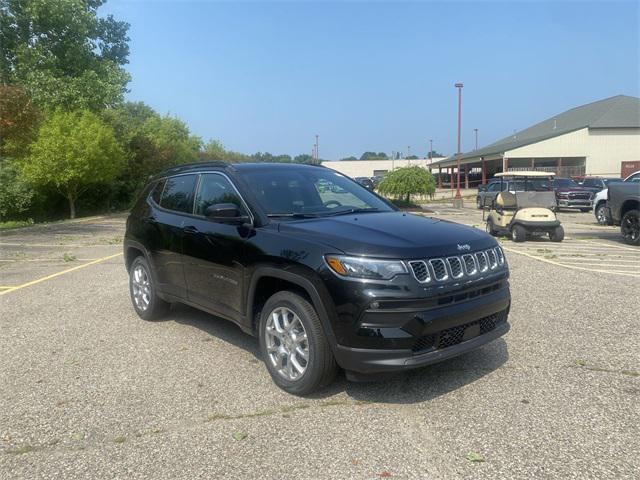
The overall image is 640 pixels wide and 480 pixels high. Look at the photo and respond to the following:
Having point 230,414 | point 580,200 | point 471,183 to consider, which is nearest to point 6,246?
point 230,414

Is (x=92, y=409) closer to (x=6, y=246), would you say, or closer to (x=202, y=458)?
(x=202, y=458)

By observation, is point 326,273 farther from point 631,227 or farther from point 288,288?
point 631,227

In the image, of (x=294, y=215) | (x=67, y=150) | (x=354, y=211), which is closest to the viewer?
(x=294, y=215)

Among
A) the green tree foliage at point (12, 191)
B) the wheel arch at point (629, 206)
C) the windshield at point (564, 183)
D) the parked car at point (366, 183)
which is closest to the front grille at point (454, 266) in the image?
the parked car at point (366, 183)

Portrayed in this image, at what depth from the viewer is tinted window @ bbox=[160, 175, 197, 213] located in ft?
18.7

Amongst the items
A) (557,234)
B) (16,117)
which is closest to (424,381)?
(557,234)

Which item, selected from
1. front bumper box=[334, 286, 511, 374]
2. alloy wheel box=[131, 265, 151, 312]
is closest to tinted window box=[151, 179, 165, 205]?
alloy wheel box=[131, 265, 151, 312]

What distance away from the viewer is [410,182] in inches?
1121

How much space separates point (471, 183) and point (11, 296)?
60.6 meters

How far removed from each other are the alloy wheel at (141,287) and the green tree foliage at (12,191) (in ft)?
83.5

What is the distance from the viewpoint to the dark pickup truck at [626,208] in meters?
12.7

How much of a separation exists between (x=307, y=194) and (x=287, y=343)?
5.03 feet

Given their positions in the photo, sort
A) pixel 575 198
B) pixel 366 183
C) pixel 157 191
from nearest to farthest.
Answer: pixel 157 191 → pixel 366 183 → pixel 575 198

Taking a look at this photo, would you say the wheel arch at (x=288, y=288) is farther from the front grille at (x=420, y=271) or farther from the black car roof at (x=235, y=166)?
the black car roof at (x=235, y=166)
